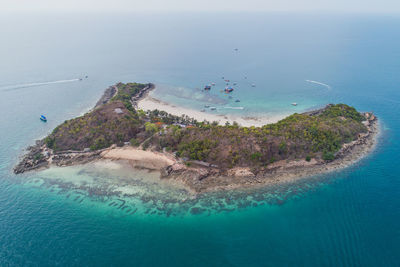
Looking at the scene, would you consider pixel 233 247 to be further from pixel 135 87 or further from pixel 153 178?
pixel 135 87

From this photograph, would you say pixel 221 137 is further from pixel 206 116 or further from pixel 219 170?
pixel 206 116

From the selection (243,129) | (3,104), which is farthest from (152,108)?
(3,104)

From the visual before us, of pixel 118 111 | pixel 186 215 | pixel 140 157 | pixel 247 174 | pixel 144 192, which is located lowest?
pixel 186 215

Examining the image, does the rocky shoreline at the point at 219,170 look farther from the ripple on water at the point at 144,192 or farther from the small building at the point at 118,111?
the small building at the point at 118,111

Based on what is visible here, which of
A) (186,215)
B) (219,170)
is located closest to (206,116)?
(219,170)

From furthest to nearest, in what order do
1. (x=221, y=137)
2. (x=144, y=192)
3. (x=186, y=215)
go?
(x=221, y=137) → (x=144, y=192) → (x=186, y=215)

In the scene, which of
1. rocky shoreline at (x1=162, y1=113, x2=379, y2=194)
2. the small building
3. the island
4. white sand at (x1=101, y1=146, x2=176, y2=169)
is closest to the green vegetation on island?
the island

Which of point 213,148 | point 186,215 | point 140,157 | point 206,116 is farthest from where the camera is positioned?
point 206,116
